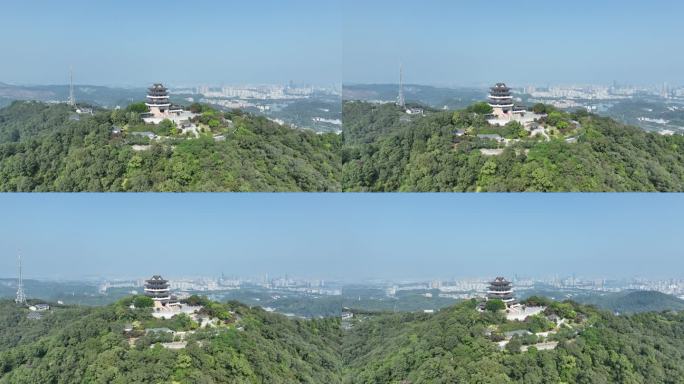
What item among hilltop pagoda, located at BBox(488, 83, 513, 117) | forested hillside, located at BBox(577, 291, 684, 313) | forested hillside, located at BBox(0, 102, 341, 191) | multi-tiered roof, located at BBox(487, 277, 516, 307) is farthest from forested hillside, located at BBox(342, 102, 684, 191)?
forested hillside, located at BBox(577, 291, 684, 313)

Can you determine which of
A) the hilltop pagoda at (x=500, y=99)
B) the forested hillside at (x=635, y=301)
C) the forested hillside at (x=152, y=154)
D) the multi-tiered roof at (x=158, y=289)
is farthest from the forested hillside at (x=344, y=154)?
the forested hillside at (x=635, y=301)

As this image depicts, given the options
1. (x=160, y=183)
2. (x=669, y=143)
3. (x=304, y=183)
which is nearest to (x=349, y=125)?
(x=304, y=183)

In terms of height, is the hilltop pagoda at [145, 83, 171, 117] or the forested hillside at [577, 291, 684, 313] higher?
the hilltop pagoda at [145, 83, 171, 117]

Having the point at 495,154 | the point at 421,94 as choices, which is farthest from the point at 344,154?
the point at 495,154

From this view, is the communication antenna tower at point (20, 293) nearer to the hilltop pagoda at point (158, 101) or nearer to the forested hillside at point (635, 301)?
the hilltop pagoda at point (158, 101)

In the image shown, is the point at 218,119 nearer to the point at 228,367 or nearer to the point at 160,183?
the point at 160,183

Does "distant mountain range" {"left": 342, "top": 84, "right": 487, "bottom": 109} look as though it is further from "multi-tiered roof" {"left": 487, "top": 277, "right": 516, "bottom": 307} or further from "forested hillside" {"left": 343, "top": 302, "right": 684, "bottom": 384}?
"forested hillside" {"left": 343, "top": 302, "right": 684, "bottom": 384}

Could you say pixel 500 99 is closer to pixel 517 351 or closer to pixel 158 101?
pixel 517 351
